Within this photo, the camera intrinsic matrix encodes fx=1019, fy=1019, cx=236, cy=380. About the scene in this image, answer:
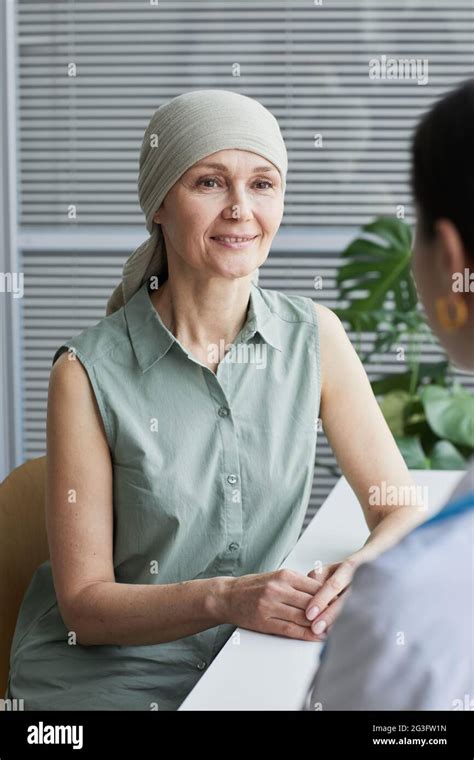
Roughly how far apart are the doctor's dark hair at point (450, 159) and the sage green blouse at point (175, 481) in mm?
859

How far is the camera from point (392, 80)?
323 cm

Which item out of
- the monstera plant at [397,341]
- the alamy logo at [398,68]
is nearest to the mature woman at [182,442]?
the monstera plant at [397,341]

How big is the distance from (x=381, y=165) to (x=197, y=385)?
1.92 meters

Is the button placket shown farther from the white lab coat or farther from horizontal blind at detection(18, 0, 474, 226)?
horizontal blind at detection(18, 0, 474, 226)

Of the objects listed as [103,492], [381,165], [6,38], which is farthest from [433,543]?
[6,38]

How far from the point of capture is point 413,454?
2.74 m

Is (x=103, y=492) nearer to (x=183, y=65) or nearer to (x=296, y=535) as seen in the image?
(x=296, y=535)

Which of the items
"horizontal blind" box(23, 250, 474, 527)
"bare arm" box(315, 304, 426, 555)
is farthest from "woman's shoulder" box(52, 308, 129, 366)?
"horizontal blind" box(23, 250, 474, 527)

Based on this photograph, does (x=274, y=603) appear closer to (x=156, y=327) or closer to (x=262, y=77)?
(x=156, y=327)
